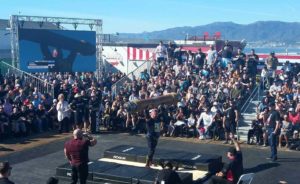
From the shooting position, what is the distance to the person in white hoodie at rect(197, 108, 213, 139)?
66.7 ft

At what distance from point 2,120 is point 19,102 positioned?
72.3 inches

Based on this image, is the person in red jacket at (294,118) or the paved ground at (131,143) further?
the person in red jacket at (294,118)

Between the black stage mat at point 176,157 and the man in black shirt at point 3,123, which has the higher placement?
the man in black shirt at point 3,123

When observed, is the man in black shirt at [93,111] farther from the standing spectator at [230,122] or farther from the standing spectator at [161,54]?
the standing spectator at [161,54]

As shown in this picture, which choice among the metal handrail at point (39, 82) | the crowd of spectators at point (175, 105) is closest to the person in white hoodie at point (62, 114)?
the crowd of spectators at point (175, 105)

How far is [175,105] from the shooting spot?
74.5 feet

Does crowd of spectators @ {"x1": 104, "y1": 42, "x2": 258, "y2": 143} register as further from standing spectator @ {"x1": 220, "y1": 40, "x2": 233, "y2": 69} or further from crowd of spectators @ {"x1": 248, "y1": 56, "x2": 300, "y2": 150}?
crowd of spectators @ {"x1": 248, "y1": 56, "x2": 300, "y2": 150}

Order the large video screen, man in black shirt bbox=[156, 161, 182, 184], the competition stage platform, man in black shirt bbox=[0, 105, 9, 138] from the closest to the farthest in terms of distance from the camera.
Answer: man in black shirt bbox=[156, 161, 182, 184] → the competition stage platform → man in black shirt bbox=[0, 105, 9, 138] → the large video screen

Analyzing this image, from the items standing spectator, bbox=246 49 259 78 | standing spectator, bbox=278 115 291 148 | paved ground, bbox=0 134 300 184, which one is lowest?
paved ground, bbox=0 134 300 184

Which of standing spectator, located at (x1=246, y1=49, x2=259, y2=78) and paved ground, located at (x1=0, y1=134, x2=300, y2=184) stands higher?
standing spectator, located at (x1=246, y1=49, x2=259, y2=78)

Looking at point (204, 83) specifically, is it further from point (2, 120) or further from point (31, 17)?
point (31, 17)

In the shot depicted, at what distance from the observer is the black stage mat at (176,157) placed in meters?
14.7

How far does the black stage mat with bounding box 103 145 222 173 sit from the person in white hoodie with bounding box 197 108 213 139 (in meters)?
4.52

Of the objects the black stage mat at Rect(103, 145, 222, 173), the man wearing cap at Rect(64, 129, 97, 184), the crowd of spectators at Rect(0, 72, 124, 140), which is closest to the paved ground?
the black stage mat at Rect(103, 145, 222, 173)
